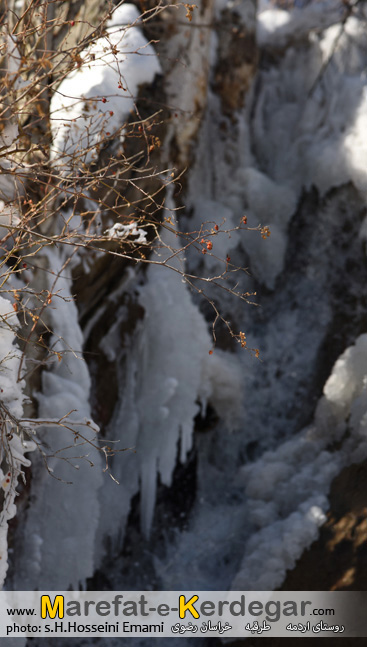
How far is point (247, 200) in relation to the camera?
18.1ft

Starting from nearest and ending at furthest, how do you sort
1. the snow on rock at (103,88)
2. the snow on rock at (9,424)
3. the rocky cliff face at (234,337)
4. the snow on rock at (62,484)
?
the snow on rock at (9,424) < the snow on rock at (62,484) < the snow on rock at (103,88) < the rocky cliff face at (234,337)

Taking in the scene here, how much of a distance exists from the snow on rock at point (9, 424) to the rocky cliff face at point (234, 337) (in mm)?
749

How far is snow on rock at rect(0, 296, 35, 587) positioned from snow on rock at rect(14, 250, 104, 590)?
65 centimetres

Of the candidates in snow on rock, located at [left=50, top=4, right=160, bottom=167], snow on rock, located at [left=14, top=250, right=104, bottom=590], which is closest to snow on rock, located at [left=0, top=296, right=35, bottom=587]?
snow on rock, located at [left=14, top=250, right=104, bottom=590]

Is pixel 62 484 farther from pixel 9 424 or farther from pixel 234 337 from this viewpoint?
pixel 234 337

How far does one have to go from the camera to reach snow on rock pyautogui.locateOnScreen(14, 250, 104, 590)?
323 centimetres

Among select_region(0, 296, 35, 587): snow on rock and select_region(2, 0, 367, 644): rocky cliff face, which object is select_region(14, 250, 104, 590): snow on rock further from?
select_region(0, 296, 35, 587): snow on rock

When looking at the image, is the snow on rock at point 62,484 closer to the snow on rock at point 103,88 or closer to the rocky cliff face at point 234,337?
the rocky cliff face at point 234,337

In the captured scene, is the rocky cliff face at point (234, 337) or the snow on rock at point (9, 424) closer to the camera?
the snow on rock at point (9, 424)

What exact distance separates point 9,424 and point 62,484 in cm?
101

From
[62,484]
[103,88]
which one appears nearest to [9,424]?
[62,484]

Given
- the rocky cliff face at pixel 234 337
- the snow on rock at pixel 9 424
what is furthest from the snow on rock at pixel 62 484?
the snow on rock at pixel 9 424

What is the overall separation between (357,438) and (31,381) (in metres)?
1.99

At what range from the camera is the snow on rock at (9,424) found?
2.36 meters
